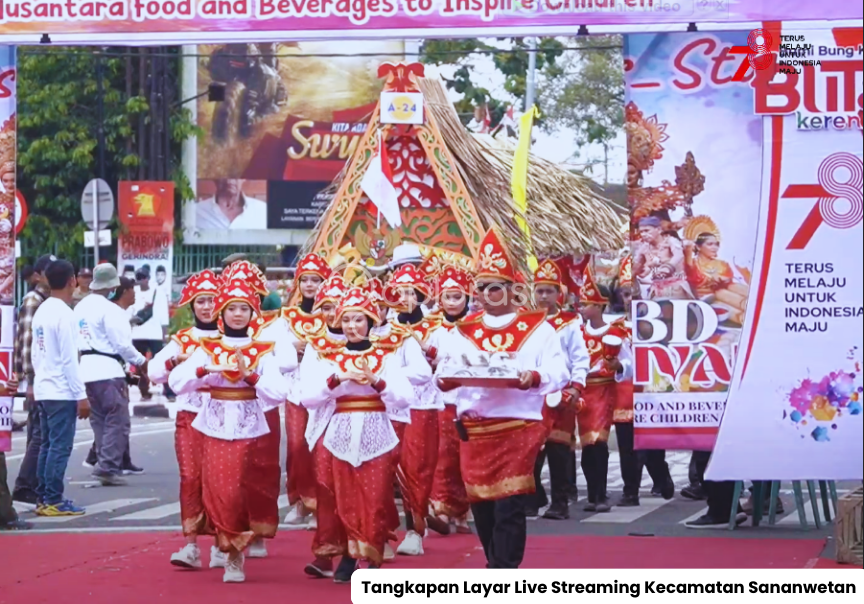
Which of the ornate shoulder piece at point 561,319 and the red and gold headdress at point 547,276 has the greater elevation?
the red and gold headdress at point 547,276

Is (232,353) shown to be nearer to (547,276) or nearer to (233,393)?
(233,393)

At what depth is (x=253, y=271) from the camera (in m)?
10.6

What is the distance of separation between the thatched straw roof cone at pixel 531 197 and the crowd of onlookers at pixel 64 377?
2606 millimetres

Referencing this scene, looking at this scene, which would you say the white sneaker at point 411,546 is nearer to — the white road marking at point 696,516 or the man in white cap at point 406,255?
the white road marking at point 696,516

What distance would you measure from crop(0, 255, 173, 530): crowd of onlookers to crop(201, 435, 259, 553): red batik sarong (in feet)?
6.29

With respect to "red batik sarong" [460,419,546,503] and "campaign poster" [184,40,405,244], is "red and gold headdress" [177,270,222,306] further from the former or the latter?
"campaign poster" [184,40,405,244]

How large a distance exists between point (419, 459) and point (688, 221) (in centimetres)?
246

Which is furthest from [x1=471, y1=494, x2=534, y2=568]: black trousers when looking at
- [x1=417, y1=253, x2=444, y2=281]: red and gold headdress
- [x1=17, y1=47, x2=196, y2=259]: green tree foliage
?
[x1=17, y1=47, x2=196, y2=259]: green tree foliage

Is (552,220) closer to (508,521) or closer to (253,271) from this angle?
(253,271)

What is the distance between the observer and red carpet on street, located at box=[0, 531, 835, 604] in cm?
963

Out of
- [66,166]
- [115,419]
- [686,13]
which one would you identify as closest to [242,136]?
[66,166]

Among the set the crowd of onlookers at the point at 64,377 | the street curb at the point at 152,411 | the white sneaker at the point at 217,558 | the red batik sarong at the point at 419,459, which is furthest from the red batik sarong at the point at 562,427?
the street curb at the point at 152,411

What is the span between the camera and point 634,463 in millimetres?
14203

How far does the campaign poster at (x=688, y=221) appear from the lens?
10812 millimetres
